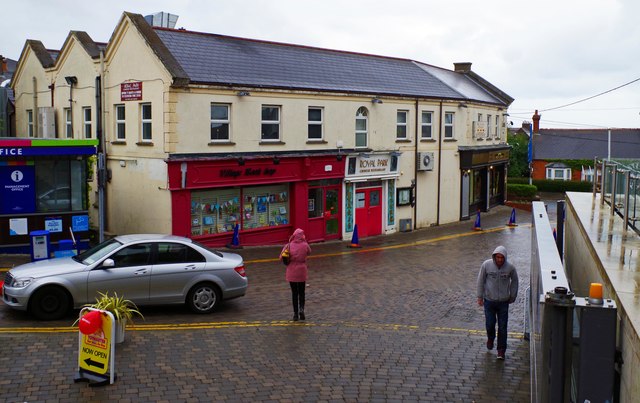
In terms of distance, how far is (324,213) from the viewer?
2617cm

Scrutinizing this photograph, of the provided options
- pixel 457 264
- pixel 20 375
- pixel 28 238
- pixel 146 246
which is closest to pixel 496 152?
pixel 457 264

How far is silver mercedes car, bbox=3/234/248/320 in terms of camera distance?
12.1 m

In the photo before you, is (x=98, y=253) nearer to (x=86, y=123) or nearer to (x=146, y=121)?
(x=146, y=121)

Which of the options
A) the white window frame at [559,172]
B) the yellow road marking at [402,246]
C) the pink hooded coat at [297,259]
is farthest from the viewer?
the white window frame at [559,172]

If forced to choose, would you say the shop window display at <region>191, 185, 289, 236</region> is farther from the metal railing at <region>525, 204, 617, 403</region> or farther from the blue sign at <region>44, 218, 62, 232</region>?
the metal railing at <region>525, 204, 617, 403</region>

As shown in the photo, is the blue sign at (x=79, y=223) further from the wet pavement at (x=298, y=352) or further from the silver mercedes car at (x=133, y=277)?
the silver mercedes car at (x=133, y=277)

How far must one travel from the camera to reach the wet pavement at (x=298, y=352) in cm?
884

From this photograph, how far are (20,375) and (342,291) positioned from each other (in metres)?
8.46

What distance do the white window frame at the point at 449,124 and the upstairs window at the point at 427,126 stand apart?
1281 millimetres

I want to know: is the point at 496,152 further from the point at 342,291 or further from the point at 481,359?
the point at 481,359

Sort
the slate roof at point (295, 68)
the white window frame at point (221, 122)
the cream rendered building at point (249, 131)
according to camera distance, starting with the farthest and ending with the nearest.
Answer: the slate roof at point (295, 68) < the white window frame at point (221, 122) < the cream rendered building at point (249, 131)

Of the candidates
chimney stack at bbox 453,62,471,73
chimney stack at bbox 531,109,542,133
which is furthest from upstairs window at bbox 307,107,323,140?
chimney stack at bbox 531,109,542,133

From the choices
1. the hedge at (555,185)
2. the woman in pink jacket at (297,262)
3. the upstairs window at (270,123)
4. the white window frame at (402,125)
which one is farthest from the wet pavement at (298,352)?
the hedge at (555,185)

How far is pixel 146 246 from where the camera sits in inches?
510
